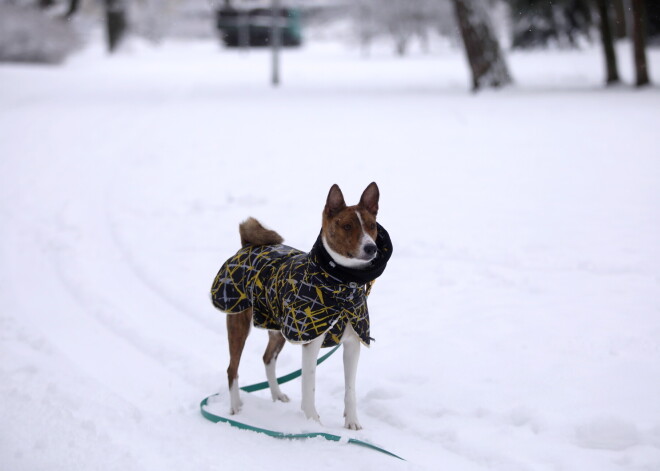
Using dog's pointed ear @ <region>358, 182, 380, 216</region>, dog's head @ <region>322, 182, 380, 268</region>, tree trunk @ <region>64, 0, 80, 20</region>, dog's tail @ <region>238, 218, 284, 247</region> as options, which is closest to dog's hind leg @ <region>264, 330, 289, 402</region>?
dog's tail @ <region>238, 218, 284, 247</region>

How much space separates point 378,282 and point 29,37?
2693 cm

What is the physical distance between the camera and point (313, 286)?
13.8 ft

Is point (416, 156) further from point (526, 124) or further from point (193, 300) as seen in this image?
point (193, 300)

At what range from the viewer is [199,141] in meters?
14.3

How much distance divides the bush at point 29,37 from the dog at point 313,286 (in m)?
27.7

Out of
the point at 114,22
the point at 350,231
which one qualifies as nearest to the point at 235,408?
the point at 350,231

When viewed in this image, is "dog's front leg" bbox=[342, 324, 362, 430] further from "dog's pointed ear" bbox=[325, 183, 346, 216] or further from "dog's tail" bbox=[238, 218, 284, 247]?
"dog's tail" bbox=[238, 218, 284, 247]

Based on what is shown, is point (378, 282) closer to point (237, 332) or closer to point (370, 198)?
point (237, 332)

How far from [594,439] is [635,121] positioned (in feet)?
32.5

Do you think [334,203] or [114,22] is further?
[114,22]

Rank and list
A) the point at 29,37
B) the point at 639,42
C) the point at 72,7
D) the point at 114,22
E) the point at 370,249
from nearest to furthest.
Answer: the point at 370,249
the point at 639,42
the point at 29,37
the point at 114,22
the point at 72,7

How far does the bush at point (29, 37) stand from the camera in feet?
94.5

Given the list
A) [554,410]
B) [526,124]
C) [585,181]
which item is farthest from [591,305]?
[526,124]

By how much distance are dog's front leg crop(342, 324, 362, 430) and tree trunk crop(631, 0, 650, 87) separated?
15.3 meters
